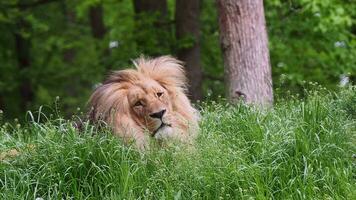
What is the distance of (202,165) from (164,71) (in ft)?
4.56

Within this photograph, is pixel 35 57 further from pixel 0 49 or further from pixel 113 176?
pixel 113 176

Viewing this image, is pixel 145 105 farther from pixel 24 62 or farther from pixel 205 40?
pixel 24 62

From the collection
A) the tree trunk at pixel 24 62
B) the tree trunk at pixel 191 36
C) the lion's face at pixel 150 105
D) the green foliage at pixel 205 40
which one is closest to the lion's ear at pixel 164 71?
the lion's face at pixel 150 105

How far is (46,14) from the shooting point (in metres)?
21.0

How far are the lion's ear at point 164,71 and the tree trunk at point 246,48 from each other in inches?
85.8

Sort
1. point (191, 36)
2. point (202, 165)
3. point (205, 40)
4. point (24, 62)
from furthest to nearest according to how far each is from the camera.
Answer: point (24, 62) < point (205, 40) < point (191, 36) < point (202, 165)

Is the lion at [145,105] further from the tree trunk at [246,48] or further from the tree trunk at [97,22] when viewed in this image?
the tree trunk at [97,22]

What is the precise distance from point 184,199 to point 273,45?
944 cm

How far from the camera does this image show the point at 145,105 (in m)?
6.62

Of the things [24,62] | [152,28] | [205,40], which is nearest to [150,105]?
[152,28]

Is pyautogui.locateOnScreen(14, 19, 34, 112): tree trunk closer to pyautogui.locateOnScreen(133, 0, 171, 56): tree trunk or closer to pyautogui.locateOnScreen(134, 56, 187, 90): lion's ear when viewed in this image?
pyautogui.locateOnScreen(133, 0, 171, 56): tree trunk

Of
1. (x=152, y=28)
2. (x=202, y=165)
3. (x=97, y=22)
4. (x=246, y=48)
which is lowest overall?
(x=97, y=22)

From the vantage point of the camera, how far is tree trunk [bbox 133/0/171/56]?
1495 centimetres

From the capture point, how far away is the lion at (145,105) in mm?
6562
